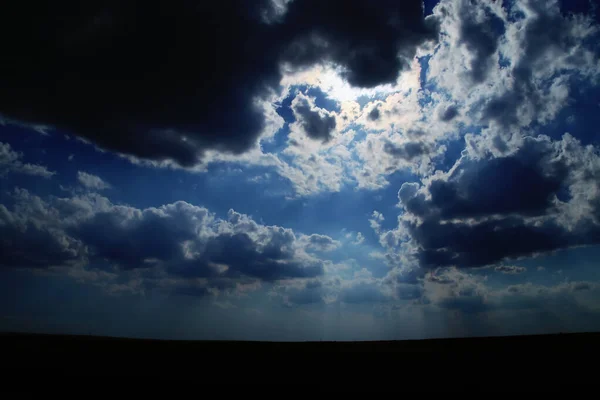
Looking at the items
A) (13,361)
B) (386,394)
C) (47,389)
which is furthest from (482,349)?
(13,361)

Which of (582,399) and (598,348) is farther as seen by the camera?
(598,348)

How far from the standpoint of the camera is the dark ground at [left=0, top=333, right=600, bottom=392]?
72.9 feet

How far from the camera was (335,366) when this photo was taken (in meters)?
29.2

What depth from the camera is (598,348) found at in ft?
112

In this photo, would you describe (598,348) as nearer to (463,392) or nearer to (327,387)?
(463,392)

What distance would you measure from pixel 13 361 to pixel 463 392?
40889 millimetres

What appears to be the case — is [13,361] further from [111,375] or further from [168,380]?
[168,380]

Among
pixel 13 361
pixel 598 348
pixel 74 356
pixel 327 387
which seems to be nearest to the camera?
pixel 327 387

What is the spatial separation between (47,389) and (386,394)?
23778mm

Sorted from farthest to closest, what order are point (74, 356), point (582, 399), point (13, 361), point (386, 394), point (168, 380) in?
point (74, 356), point (13, 361), point (168, 380), point (386, 394), point (582, 399)

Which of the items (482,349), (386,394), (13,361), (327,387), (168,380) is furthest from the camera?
(482,349)

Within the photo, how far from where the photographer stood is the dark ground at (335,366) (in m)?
22.2

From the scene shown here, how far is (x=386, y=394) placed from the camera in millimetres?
19594

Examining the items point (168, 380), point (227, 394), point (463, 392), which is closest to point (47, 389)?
point (168, 380)
